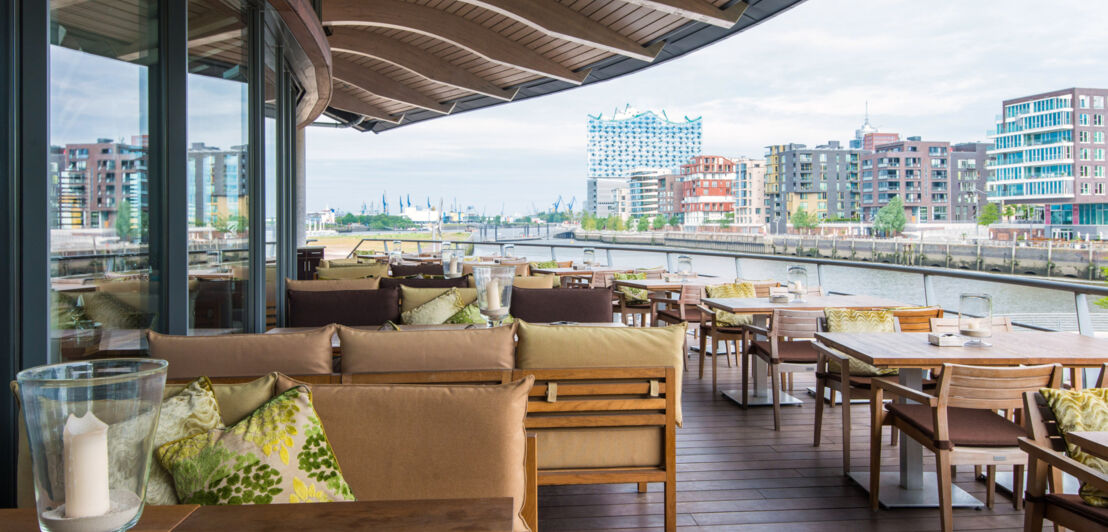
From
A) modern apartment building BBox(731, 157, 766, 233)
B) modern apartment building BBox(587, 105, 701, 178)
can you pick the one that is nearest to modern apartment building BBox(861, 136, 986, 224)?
modern apartment building BBox(731, 157, 766, 233)

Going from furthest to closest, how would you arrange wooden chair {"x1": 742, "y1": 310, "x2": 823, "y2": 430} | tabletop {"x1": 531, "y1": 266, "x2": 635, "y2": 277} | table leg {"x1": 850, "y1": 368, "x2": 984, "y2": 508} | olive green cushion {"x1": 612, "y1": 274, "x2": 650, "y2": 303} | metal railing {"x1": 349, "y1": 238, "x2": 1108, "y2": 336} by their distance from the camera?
1. tabletop {"x1": 531, "y1": 266, "x2": 635, "y2": 277}
2. olive green cushion {"x1": 612, "y1": 274, "x2": 650, "y2": 303}
3. wooden chair {"x1": 742, "y1": 310, "x2": 823, "y2": 430}
4. metal railing {"x1": 349, "y1": 238, "x2": 1108, "y2": 336}
5. table leg {"x1": 850, "y1": 368, "x2": 984, "y2": 508}

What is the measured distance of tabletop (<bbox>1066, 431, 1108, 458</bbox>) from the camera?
183cm

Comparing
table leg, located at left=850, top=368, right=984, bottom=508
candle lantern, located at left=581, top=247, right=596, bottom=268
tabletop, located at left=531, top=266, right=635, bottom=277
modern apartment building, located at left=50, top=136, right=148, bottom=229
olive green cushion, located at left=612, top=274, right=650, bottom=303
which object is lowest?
table leg, located at left=850, top=368, right=984, bottom=508

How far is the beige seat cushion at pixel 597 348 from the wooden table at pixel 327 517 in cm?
131

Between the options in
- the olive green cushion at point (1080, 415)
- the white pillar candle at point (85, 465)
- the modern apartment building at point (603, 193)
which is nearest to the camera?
the white pillar candle at point (85, 465)

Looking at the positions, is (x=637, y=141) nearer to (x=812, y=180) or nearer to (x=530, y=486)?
(x=812, y=180)

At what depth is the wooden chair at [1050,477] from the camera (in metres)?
1.91

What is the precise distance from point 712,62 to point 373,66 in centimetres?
8496

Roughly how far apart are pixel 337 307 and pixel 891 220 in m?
89.9

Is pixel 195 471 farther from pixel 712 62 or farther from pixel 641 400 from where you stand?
pixel 712 62

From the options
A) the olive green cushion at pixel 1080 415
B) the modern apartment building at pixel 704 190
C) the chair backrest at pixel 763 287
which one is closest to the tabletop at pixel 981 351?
the olive green cushion at pixel 1080 415

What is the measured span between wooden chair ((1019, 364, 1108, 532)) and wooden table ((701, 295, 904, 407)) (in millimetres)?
2578

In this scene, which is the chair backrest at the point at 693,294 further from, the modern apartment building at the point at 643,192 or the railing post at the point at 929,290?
the modern apartment building at the point at 643,192

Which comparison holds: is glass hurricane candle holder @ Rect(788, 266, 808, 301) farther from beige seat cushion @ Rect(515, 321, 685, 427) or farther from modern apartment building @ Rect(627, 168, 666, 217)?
modern apartment building @ Rect(627, 168, 666, 217)
